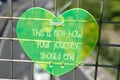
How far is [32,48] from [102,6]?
1.38 ft

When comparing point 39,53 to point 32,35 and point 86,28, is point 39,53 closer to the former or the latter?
point 32,35

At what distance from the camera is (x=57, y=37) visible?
1.59m

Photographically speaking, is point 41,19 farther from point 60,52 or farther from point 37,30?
point 60,52

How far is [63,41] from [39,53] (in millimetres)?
142

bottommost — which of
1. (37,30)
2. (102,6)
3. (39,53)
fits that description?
(39,53)

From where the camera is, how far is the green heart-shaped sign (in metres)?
1.57

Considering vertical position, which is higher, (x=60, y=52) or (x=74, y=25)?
(x=74, y=25)

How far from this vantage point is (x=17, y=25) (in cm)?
160

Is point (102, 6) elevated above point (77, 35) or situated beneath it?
elevated above

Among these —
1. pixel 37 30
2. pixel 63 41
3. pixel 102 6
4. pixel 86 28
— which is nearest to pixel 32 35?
pixel 37 30

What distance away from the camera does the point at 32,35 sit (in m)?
1.60

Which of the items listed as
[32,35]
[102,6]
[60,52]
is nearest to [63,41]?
[60,52]

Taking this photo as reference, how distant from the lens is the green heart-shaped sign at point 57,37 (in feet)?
5.16

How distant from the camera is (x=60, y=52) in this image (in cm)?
161
